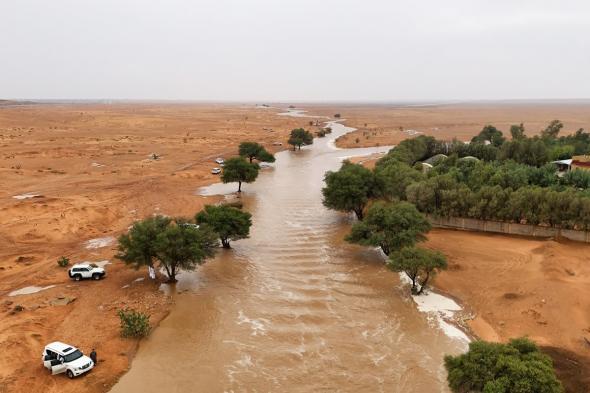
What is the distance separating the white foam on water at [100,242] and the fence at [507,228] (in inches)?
1060

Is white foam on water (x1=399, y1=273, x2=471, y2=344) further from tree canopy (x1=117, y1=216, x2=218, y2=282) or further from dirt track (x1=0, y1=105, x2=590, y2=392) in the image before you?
tree canopy (x1=117, y1=216, x2=218, y2=282)

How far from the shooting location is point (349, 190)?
37500 mm

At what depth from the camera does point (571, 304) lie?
76.5 feet

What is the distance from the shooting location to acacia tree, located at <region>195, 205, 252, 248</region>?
101ft

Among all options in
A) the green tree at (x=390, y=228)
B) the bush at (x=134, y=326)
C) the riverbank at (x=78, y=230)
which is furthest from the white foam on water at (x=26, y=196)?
the green tree at (x=390, y=228)

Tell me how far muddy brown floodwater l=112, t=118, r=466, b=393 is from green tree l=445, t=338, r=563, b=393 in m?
3.16

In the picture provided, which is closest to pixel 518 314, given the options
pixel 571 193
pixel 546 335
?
pixel 546 335

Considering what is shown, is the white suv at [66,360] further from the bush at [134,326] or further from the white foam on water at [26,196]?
the white foam on water at [26,196]

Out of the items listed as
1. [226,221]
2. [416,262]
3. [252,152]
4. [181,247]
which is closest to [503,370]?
[416,262]

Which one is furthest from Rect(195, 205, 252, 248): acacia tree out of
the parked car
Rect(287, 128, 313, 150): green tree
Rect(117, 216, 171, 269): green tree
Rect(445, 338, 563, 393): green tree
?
Rect(287, 128, 313, 150): green tree

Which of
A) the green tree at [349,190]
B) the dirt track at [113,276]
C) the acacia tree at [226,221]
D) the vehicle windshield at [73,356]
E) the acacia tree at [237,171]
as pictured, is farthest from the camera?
the acacia tree at [237,171]

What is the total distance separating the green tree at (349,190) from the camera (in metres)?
37.6

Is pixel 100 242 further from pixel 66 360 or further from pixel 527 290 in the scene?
pixel 527 290

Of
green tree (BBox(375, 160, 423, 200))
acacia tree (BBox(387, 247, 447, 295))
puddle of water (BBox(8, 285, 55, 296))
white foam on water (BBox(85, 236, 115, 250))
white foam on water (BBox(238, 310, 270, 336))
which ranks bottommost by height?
white foam on water (BBox(238, 310, 270, 336))
